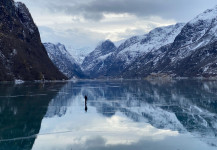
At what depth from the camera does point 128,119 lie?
1983 inches

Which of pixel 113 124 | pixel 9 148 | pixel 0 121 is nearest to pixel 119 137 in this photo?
pixel 113 124

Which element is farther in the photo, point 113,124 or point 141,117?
point 141,117

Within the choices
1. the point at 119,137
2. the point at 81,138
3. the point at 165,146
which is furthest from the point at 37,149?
the point at 165,146

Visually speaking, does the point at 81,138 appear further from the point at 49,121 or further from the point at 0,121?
the point at 0,121

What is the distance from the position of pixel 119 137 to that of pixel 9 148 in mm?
13139

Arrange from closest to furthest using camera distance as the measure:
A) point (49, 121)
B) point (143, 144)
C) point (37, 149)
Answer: point (37, 149), point (143, 144), point (49, 121)

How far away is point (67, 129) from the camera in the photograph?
4262 cm

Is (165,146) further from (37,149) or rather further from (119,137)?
(37,149)

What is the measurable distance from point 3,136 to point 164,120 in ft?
85.7

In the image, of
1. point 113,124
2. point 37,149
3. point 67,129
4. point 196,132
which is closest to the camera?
point 37,149

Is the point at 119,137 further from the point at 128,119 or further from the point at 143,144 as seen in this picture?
the point at 128,119

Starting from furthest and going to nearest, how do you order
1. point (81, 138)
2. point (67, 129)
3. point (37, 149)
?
point (67, 129) → point (81, 138) → point (37, 149)

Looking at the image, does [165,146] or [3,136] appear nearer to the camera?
[165,146]

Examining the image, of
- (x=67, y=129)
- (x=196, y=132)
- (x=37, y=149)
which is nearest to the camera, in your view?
(x=37, y=149)
